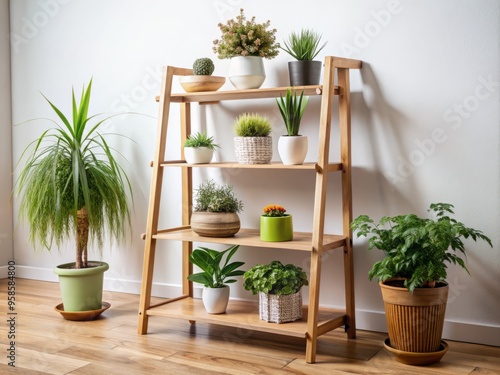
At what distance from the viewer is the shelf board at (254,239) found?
290cm

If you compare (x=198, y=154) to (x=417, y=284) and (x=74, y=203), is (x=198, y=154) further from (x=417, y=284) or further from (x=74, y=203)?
(x=417, y=284)

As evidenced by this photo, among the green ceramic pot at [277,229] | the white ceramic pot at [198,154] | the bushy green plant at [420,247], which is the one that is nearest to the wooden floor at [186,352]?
the bushy green plant at [420,247]

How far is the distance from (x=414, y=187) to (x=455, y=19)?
0.75 m

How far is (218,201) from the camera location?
10.2 feet

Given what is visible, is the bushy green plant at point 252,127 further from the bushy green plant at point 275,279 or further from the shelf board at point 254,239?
the bushy green plant at point 275,279

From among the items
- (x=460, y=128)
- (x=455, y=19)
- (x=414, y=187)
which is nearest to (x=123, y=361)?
(x=414, y=187)

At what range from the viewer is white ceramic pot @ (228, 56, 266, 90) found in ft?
10.2

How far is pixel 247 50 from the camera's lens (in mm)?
3125

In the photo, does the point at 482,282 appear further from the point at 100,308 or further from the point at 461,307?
the point at 100,308

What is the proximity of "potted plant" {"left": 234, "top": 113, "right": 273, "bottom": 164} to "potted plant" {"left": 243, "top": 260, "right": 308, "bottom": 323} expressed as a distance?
49 centimetres

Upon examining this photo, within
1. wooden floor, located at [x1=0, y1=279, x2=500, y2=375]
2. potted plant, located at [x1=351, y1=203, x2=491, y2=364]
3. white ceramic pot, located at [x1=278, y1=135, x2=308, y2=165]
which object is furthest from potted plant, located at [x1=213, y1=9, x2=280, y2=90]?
wooden floor, located at [x1=0, y1=279, x2=500, y2=375]

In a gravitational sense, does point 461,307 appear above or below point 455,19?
below

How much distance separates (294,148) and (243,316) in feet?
2.61

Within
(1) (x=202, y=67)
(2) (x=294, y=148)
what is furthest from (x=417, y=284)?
(1) (x=202, y=67)
